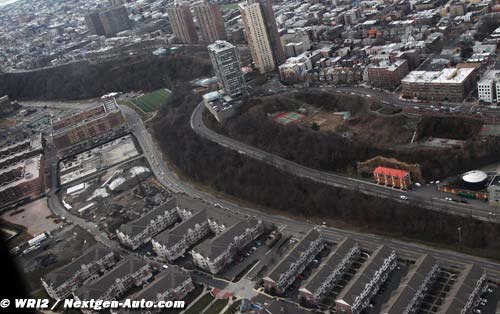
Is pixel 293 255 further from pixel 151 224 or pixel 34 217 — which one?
pixel 34 217

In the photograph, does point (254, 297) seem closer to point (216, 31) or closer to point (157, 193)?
point (157, 193)

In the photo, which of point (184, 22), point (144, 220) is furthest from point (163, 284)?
point (184, 22)

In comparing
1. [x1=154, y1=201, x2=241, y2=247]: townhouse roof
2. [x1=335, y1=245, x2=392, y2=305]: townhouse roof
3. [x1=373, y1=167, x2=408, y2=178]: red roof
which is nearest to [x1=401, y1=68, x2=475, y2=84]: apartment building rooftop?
[x1=373, y1=167, x2=408, y2=178]: red roof

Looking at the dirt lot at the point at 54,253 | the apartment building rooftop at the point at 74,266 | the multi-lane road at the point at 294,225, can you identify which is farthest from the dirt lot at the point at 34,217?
the multi-lane road at the point at 294,225

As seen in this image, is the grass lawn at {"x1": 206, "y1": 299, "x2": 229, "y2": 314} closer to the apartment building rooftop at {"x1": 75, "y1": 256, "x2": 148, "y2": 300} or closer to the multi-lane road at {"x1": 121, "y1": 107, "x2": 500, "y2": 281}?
the apartment building rooftop at {"x1": 75, "y1": 256, "x2": 148, "y2": 300}

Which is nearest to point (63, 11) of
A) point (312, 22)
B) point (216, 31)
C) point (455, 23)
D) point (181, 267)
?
point (216, 31)

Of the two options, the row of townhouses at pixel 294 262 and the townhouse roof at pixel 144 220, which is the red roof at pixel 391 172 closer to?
the row of townhouses at pixel 294 262

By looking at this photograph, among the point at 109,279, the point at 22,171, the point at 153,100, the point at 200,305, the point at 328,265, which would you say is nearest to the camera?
the point at 328,265
